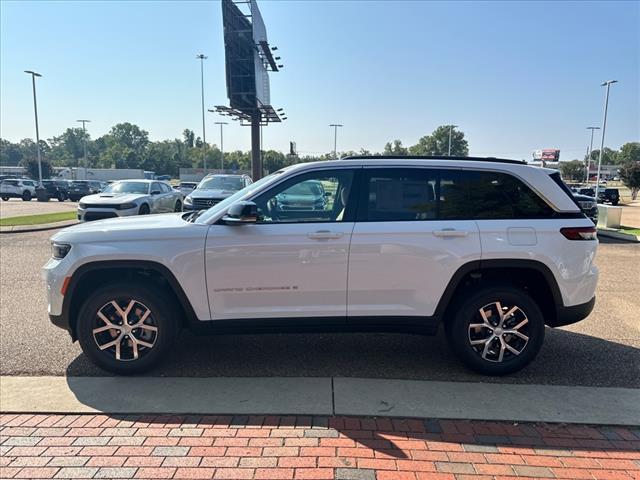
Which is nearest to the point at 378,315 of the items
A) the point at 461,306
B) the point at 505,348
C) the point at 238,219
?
the point at 461,306

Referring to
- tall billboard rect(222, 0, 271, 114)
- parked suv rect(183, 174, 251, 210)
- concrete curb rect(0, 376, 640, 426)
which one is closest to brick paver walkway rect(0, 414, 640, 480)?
concrete curb rect(0, 376, 640, 426)

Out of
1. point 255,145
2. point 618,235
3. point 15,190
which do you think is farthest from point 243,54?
point 15,190

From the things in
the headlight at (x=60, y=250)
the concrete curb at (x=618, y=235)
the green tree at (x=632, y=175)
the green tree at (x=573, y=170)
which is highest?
the green tree at (x=573, y=170)

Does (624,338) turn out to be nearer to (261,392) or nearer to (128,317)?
(261,392)

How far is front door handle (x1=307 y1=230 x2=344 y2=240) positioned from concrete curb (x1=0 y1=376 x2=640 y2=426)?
1223 millimetres

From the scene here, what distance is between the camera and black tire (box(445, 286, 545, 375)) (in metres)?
3.87

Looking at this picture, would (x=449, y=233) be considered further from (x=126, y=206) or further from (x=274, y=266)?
(x=126, y=206)

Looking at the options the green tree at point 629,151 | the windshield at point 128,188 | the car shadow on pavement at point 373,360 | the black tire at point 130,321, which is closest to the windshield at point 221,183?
the windshield at point 128,188

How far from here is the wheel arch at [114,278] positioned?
3.79 meters

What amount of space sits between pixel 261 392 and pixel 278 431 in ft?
1.83

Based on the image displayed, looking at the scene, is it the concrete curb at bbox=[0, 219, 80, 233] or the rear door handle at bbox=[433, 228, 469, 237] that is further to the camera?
the concrete curb at bbox=[0, 219, 80, 233]

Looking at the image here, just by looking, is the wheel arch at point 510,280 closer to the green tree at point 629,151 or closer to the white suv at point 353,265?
the white suv at point 353,265

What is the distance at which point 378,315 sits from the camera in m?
3.89

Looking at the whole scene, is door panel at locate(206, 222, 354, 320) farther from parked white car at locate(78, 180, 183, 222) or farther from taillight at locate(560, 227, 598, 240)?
parked white car at locate(78, 180, 183, 222)
